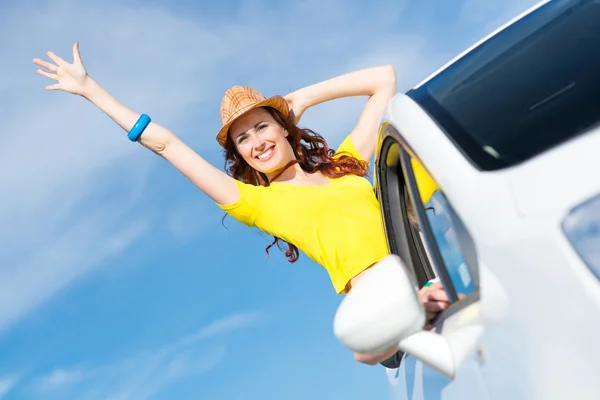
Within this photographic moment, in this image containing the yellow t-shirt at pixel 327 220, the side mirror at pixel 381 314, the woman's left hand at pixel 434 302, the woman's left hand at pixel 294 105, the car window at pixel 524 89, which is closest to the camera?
the side mirror at pixel 381 314

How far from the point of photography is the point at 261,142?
470 cm

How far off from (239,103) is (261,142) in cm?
27

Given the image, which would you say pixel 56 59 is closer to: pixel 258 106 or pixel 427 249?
pixel 258 106

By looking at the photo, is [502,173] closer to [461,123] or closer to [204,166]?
[461,123]

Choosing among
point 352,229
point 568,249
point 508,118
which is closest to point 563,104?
point 508,118

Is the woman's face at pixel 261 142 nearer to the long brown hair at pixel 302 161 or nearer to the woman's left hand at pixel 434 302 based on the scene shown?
the long brown hair at pixel 302 161

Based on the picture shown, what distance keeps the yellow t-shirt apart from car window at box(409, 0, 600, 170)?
55.2 inches

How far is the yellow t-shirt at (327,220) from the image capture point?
3.95m

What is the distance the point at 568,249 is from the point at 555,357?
0.82 feet

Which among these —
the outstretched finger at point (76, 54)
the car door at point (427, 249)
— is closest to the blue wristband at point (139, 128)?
the outstretched finger at point (76, 54)

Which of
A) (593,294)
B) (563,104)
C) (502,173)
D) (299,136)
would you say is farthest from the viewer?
(299,136)

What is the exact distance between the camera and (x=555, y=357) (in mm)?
1800

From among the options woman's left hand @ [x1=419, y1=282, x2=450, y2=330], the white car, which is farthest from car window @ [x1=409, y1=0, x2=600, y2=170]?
woman's left hand @ [x1=419, y1=282, x2=450, y2=330]

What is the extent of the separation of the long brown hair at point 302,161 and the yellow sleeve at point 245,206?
289mm
